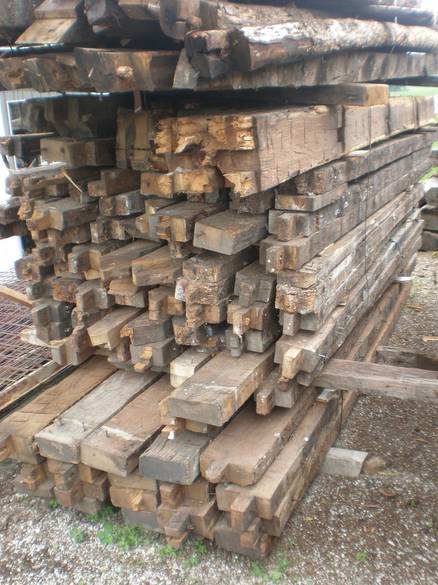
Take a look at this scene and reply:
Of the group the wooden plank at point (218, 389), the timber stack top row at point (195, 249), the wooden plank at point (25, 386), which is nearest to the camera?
the timber stack top row at point (195, 249)

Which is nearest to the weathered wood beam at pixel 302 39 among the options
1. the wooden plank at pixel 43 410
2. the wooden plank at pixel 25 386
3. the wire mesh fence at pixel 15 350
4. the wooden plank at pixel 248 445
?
the wooden plank at pixel 248 445

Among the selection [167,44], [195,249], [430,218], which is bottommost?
[430,218]

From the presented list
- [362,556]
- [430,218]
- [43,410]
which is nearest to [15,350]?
[43,410]

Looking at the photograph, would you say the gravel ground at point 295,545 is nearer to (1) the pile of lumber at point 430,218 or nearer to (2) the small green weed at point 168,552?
(2) the small green weed at point 168,552

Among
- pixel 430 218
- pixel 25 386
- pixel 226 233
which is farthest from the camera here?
pixel 430 218

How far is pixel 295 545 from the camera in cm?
333

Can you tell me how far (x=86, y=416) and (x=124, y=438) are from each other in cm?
35

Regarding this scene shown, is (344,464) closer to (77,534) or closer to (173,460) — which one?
(173,460)

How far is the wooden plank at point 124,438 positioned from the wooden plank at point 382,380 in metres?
1.04

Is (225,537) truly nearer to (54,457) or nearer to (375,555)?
(375,555)

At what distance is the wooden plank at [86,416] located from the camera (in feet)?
10.9

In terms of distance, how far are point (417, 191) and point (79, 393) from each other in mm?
4123

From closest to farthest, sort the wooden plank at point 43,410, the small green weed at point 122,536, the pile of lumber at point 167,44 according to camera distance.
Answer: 1. the pile of lumber at point 167,44
2. the small green weed at point 122,536
3. the wooden plank at point 43,410

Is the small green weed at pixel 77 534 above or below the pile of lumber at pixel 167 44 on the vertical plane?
below
